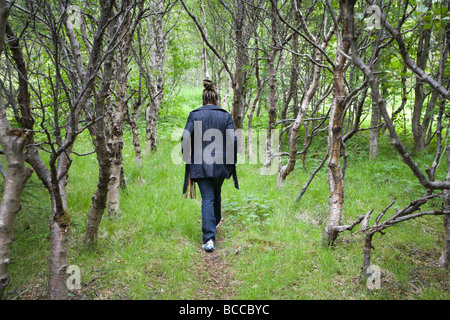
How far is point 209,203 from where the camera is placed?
402cm

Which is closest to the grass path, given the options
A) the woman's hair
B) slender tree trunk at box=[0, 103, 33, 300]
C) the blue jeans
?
the blue jeans

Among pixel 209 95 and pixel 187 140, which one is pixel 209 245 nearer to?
pixel 187 140

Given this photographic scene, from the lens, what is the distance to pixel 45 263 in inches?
125

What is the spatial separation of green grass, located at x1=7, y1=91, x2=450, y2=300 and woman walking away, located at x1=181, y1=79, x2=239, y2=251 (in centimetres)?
55

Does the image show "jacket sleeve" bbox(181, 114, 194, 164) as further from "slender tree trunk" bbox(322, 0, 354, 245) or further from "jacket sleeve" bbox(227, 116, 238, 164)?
"slender tree trunk" bbox(322, 0, 354, 245)

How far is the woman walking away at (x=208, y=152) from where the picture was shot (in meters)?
4.03

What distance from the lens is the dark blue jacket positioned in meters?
4.05

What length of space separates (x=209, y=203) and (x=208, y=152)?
0.67 metres

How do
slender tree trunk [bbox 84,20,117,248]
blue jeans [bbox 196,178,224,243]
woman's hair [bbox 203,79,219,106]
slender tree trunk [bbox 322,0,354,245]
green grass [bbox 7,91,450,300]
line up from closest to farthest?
1. slender tree trunk [bbox 84,20,117,248]
2. green grass [bbox 7,91,450,300]
3. slender tree trunk [bbox 322,0,354,245]
4. blue jeans [bbox 196,178,224,243]
5. woman's hair [bbox 203,79,219,106]

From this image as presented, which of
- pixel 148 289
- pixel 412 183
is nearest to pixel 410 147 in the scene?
pixel 412 183

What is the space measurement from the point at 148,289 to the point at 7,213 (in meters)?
1.42

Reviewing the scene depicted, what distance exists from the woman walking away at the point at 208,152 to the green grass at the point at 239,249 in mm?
554

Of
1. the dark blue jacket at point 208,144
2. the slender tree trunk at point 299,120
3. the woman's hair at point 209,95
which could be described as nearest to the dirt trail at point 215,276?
the dark blue jacket at point 208,144
